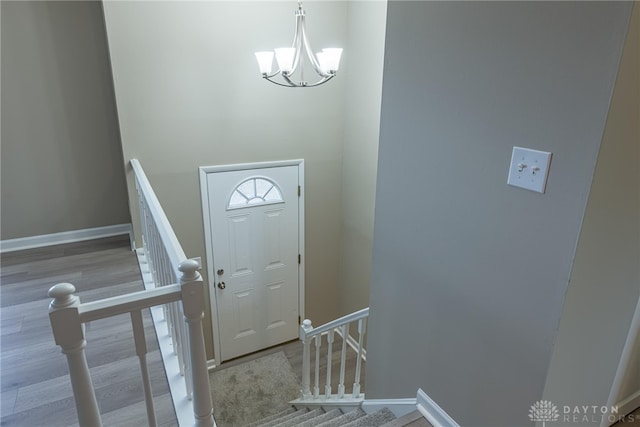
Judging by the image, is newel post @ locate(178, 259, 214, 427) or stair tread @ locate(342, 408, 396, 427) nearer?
newel post @ locate(178, 259, 214, 427)

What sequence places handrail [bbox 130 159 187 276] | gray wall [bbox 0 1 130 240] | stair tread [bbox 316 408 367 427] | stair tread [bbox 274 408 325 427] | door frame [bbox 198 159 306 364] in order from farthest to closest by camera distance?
door frame [bbox 198 159 306 364]
gray wall [bbox 0 1 130 240]
stair tread [bbox 274 408 325 427]
stair tread [bbox 316 408 367 427]
handrail [bbox 130 159 187 276]

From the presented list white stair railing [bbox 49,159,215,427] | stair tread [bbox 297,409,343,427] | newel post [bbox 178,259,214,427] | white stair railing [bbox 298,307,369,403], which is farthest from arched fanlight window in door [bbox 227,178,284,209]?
newel post [bbox 178,259,214,427]

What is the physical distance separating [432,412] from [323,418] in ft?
3.51

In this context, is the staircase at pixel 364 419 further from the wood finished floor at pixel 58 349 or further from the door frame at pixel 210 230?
the door frame at pixel 210 230

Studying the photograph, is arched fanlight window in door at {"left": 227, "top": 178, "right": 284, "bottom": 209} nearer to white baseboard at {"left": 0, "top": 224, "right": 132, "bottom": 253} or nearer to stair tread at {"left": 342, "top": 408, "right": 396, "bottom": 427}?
white baseboard at {"left": 0, "top": 224, "right": 132, "bottom": 253}

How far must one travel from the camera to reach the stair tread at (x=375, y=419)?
224cm

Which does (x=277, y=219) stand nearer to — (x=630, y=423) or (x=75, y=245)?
(x=75, y=245)

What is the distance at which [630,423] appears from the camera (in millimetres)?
1934

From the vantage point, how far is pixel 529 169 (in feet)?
4.61

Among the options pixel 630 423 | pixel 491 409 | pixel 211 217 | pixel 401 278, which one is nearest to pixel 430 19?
pixel 401 278

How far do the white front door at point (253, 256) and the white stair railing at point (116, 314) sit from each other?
293 centimetres

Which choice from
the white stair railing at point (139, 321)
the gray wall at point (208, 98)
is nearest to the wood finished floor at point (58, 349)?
the white stair railing at point (139, 321)

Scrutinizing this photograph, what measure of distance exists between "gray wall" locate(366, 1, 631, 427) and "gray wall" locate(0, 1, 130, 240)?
2820 millimetres

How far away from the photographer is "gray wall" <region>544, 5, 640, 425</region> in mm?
1208
